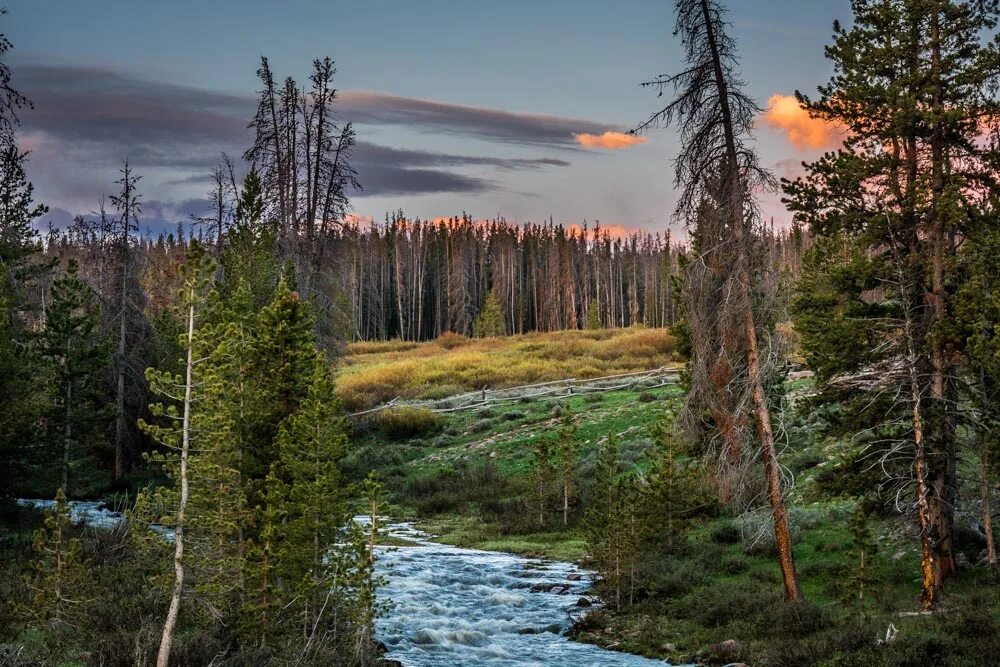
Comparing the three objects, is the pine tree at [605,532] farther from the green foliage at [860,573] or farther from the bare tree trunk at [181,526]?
the bare tree trunk at [181,526]

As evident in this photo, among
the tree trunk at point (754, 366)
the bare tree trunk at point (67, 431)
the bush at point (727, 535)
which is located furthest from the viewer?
the bare tree trunk at point (67, 431)

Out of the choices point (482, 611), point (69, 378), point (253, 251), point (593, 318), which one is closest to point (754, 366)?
point (482, 611)

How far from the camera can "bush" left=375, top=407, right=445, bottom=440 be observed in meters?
44.3

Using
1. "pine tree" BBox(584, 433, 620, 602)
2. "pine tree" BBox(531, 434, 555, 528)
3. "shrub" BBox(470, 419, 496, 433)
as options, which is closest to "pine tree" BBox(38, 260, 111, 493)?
"pine tree" BBox(531, 434, 555, 528)

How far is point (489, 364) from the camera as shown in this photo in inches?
2438

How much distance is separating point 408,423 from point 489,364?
18.0 metres

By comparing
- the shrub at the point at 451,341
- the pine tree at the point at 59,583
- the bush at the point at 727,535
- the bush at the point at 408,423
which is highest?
the shrub at the point at 451,341

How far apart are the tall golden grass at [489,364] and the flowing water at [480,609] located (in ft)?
93.0

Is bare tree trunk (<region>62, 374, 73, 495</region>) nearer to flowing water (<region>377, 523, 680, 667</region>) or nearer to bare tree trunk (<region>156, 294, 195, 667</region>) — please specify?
flowing water (<region>377, 523, 680, 667</region>)

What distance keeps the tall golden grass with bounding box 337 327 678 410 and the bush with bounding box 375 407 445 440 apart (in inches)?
235

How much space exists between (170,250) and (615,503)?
416 ft

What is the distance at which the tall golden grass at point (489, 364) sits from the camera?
181 feet

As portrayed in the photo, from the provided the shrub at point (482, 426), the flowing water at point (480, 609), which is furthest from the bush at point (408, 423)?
the flowing water at point (480, 609)

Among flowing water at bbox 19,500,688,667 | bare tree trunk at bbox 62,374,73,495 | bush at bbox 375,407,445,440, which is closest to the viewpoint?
flowing water at bbox 19,500,688,667
